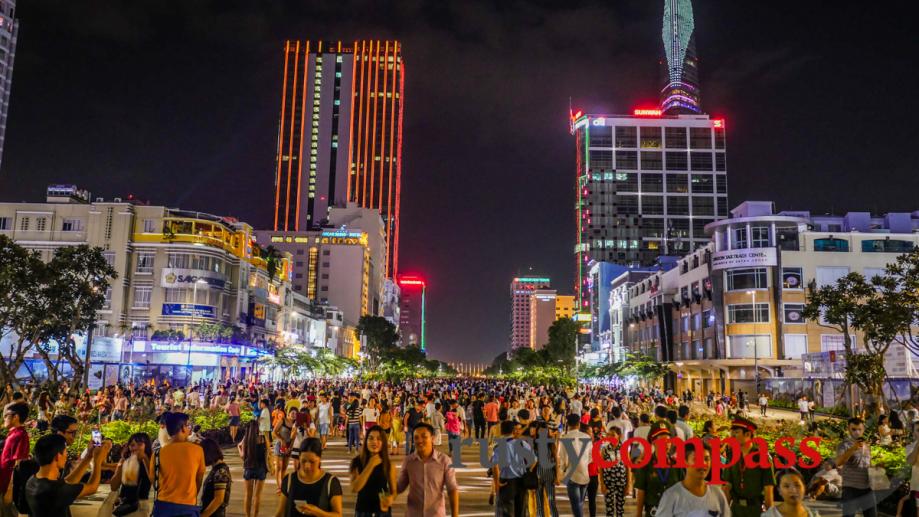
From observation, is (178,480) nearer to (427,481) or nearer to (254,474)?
(427,481)

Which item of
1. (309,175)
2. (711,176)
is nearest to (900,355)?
(711,176)

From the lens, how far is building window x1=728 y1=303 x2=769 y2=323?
58219 millimetres

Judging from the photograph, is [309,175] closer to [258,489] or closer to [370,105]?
[370,105]

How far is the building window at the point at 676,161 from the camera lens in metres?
127

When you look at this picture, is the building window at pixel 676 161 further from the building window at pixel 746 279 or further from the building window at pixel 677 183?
the building window at pixel 746 279

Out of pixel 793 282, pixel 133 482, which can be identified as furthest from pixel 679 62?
pixel 133 482

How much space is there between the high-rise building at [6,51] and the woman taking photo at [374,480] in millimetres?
119743

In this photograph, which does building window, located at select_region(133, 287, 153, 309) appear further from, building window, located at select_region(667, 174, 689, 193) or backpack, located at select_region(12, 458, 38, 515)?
building window, located at select_region(667, 174, 689, 193)

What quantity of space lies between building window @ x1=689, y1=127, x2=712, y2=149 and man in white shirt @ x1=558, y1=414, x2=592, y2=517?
127 metres

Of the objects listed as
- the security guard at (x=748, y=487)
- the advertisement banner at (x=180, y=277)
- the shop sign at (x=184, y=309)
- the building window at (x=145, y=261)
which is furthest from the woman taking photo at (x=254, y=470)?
the building window at (x=145, y=261)

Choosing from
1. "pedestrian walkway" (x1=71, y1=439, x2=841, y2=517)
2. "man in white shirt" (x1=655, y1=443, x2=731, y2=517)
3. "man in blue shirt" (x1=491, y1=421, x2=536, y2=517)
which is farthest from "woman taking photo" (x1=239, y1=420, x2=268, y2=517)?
"man in white shirt" (x1=655, y1=443, x2=731, y2=517)

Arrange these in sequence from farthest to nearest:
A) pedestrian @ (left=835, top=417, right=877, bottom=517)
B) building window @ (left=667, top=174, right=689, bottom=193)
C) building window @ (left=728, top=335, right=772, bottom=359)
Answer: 1. building window @ (left=667, top=174, right=689, bottom=193)
2. building window @ (left=728, top=335, right=772, bottom=359)
3. pedestrian @ (left=835, top=417, right=877, bottom=517)

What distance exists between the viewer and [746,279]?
5925 centimetres

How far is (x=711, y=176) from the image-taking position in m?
128
